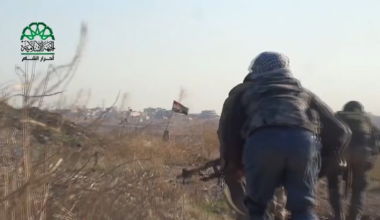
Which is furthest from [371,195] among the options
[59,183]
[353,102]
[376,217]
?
[59,183]

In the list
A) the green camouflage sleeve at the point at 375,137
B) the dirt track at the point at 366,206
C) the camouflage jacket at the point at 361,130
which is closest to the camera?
the camouflage jacket at the point at 361,130

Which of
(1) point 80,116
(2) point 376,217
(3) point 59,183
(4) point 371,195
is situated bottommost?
(4) point 371,195

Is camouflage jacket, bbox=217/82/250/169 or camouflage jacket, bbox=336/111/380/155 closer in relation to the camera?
camouflage jacket, bbox=217/82/250/169

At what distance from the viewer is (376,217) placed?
910cm

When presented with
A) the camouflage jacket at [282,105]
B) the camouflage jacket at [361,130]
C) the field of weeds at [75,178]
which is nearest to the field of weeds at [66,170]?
the field of weeds at [75,178]

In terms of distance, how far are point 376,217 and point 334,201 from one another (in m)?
2.14

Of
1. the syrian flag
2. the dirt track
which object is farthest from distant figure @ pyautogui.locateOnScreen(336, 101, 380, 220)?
the syrian flag

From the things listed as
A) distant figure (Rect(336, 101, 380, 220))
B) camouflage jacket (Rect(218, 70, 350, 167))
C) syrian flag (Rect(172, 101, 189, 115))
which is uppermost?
camouflage jacket (Rect(218, 70, 350, 167))

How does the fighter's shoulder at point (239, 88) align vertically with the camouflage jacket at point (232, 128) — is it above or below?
above

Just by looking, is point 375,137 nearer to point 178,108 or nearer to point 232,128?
point 178,108

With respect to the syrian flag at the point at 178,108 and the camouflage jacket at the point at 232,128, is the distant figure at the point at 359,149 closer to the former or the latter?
the syrian flag at the point at 178,108

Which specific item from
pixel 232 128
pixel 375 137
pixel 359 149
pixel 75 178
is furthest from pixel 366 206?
pixel 75 178

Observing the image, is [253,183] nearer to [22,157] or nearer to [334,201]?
[22,157]

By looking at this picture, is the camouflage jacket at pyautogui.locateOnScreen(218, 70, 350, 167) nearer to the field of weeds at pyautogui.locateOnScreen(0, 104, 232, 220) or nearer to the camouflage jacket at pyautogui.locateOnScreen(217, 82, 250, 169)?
the camouflage jacket at pyautogui.locateOnScreen(217, 82, 250, 169)
